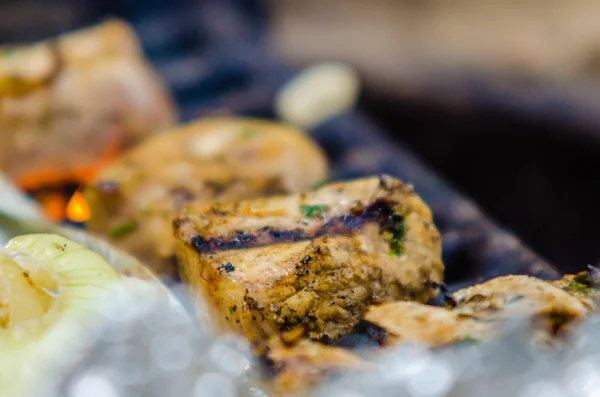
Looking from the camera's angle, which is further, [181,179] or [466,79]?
[466,79]

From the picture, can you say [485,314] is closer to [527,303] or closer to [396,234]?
[527,303]

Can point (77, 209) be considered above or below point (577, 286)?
below

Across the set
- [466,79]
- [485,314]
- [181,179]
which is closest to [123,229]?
→ [181,179]

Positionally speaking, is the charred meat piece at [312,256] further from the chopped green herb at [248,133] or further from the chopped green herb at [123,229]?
the chopped green herb at [248,133]

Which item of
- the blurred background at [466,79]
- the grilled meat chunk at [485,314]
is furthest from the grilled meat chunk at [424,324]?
the blurred background at [466,79]

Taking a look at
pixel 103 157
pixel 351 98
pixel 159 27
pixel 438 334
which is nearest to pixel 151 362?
pixel 438 334

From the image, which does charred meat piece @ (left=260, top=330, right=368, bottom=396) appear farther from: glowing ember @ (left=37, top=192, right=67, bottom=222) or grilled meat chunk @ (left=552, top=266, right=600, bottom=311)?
glowing ember @ (left=37, top=192, right=67, bottom=222)

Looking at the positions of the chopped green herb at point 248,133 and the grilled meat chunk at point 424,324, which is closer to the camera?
the grilled meat chunk at point 424,324
